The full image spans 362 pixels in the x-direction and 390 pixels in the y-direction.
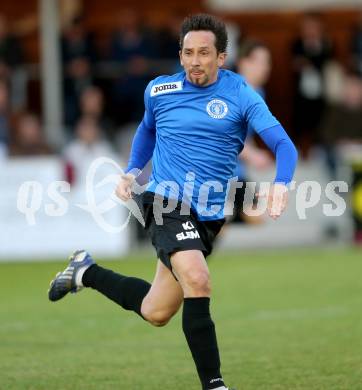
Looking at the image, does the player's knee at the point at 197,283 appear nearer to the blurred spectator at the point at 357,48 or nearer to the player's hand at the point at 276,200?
the player's hand at the point at 276,200

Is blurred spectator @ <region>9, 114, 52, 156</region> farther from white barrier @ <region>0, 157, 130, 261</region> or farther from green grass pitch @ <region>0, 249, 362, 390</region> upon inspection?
green grass pitch @ <region>0, 249, 362, 390</region>

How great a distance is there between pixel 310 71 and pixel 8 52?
4670 millimetres

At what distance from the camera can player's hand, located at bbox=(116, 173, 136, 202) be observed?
7.14 meters

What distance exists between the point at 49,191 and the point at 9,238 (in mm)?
855

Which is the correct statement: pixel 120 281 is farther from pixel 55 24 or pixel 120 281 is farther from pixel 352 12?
pixel 352 12

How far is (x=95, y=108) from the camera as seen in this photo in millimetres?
18031

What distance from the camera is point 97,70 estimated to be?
19.3 meters

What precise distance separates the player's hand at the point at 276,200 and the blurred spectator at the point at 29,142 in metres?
10.8

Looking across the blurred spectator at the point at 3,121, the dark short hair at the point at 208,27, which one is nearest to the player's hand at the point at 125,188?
the dark short hair at the point at 208,27

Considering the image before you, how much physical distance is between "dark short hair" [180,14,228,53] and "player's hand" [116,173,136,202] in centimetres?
87

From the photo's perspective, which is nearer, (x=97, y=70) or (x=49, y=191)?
(x=49, y=191)

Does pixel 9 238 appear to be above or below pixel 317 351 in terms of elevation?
below

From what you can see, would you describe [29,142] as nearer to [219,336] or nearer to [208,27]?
[219,336]

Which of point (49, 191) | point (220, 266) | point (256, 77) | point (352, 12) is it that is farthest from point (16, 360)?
point (352, 12)
